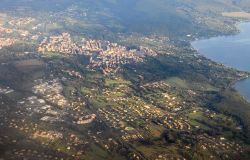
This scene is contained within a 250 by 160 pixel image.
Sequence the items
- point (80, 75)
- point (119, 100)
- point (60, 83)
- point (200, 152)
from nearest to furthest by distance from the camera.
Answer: point (200, 152) < point (119, 100) < point (60, 83) < point (80, 75)

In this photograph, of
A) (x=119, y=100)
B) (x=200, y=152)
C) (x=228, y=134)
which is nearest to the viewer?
(x=200, y=152)

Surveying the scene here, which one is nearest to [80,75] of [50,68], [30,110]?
[50,68]

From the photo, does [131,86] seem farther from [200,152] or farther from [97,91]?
[200,152]

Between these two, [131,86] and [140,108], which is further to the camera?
[131,86]

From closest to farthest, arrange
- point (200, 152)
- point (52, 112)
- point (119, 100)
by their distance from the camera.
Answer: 1. point (200, 152)
2. point (52, 112)
3. point (119, 100)

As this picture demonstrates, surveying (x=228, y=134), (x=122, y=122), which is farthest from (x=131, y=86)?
(x=228, y=134)

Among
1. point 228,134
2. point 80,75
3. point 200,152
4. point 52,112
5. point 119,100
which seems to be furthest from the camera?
point 80,75

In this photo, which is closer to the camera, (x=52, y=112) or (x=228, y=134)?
(x=228, y=134)

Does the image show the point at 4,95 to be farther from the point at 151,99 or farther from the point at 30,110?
the point at 151,99

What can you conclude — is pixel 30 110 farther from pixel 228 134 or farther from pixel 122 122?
pixel 228 134
